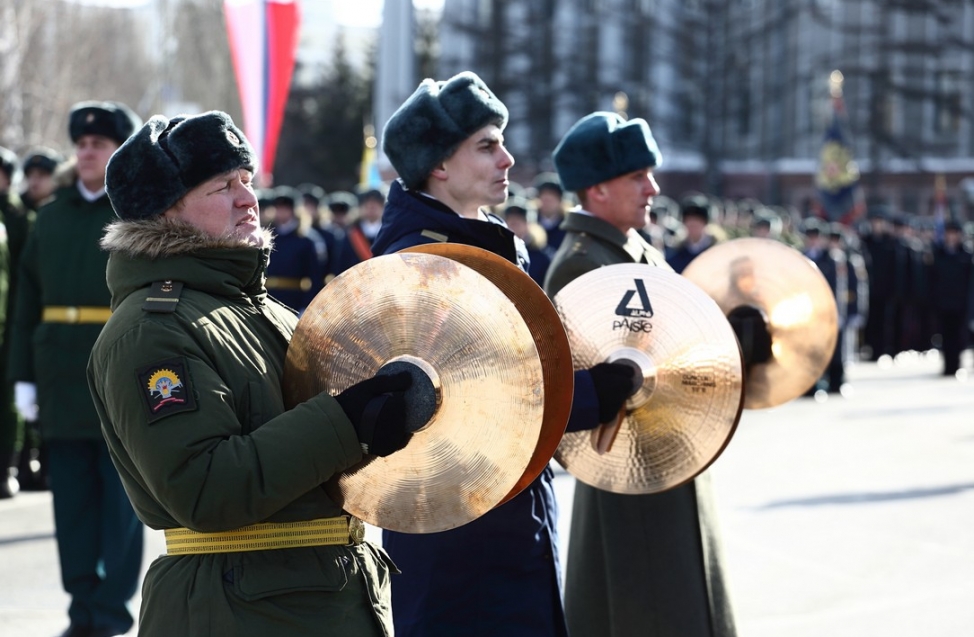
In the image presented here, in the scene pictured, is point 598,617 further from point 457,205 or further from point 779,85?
point 779,85

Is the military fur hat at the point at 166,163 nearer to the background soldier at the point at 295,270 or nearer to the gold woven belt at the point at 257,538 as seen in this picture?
the gold woven belt at the point at 257,538

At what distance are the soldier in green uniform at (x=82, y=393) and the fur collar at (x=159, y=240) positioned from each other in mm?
3214

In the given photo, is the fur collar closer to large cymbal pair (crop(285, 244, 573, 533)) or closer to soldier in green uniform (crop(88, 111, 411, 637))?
soldier in green uniform (crop(88, 111, 411, 637))

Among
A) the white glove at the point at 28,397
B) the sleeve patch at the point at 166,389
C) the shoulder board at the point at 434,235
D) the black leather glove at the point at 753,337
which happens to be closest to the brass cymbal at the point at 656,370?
the shoulder board at the point at 434,235

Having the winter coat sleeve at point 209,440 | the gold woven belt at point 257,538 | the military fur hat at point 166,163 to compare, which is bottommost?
the gold woven belt at point 257,538

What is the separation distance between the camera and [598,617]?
4512 millimetres

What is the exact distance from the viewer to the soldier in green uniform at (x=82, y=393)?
5.95 metres

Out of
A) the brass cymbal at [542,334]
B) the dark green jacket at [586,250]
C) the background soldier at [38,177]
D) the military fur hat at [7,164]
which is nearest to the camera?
the brass cymbal at [542,334]

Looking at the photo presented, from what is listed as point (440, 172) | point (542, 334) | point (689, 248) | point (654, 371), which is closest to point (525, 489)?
point (654, 371)

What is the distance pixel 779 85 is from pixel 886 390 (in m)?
37.3

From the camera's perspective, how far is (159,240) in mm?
2861

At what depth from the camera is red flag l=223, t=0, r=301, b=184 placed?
38.9 ft

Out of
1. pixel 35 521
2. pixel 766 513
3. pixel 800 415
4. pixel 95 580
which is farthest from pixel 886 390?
pixel 95 580

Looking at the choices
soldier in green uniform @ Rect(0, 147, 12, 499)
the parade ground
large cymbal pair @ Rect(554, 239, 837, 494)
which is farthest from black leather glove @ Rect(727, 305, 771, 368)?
soldier in green uniform @ Rect(0, 147, 12, 499)
